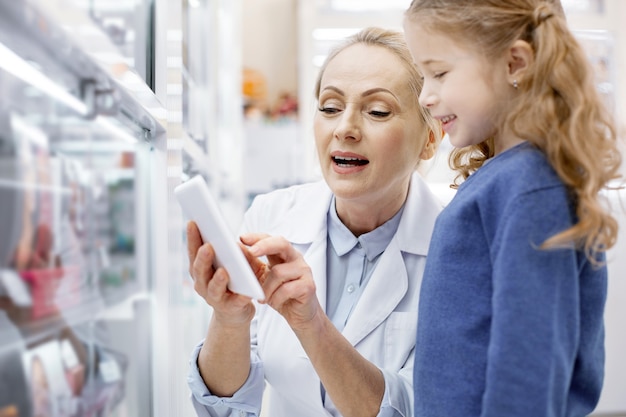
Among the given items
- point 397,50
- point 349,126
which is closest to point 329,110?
point 349,126

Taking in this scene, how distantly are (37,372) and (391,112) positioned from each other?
79cm

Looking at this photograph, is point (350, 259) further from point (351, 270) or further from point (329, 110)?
point (329, 110)

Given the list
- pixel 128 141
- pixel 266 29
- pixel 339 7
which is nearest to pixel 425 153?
pixel 128 141

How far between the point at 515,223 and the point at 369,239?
61 cm

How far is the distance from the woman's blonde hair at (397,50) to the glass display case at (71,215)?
43 cm

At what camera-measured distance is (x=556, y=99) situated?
2.60 feet

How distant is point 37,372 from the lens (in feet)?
2.36

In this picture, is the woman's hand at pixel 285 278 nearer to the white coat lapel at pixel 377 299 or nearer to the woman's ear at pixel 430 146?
the white coat lapel at pixel 377 299

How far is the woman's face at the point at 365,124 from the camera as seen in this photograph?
47.8 inches

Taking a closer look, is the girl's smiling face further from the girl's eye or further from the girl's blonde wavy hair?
the girl's eye

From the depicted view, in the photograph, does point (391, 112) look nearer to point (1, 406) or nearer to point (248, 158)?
point (1, 406)

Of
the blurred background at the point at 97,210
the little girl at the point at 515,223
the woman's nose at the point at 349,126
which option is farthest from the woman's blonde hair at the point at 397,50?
the little girl at the point at 515,223

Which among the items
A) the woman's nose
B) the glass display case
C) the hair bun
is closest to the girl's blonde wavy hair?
the hair bun

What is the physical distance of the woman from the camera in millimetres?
1085
